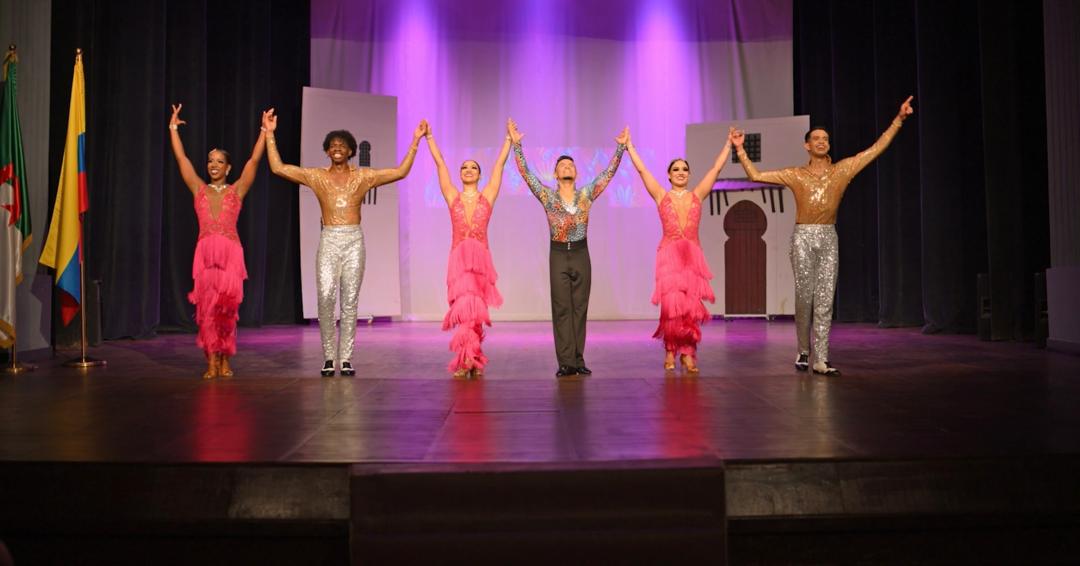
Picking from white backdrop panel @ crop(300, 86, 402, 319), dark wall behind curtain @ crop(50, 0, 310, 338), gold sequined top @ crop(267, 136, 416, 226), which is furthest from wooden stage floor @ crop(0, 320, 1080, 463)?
white backdrop panel @ crop(300, 86, 402, 319)

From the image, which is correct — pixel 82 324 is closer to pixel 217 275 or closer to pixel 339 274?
pixel 217 275

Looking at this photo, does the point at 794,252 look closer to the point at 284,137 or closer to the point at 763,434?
the point at 763,434

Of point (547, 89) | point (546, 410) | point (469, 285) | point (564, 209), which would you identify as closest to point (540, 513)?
point (546, 410)

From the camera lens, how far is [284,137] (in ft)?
36.3

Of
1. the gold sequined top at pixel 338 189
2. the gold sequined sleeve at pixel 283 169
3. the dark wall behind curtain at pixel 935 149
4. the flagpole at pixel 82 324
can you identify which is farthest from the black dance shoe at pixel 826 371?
the flagpole at pixel 82 324

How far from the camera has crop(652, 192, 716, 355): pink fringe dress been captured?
5555 mm

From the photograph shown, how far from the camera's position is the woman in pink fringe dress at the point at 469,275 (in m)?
5.34

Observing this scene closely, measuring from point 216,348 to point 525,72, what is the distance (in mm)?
7011

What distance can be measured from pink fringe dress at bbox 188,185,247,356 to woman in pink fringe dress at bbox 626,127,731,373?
8.92 feet

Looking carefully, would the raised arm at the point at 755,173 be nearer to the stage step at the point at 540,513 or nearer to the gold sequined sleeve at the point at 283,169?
the gold sequined sleeve at the point at 283,169

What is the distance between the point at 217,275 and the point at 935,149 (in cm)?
750

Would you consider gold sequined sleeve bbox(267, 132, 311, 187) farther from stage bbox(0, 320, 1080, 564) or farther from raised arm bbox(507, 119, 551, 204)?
stage bbox(0, 320, 1080, 564)

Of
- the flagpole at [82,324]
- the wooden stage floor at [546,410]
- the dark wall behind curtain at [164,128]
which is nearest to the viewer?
the wooden stage floor at [546,410]

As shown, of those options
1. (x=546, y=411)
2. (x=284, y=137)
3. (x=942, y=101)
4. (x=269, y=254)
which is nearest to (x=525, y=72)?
(x=284, y=137)
